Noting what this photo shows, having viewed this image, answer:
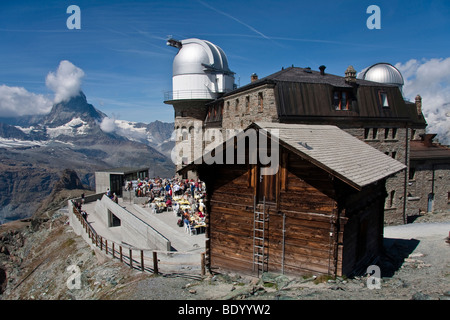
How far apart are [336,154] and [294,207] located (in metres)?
2.35

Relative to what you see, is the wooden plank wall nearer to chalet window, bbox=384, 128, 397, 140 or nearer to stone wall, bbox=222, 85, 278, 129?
stone wall, bbox=222, 85, 278, 129

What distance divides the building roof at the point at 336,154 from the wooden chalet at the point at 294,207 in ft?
0.10

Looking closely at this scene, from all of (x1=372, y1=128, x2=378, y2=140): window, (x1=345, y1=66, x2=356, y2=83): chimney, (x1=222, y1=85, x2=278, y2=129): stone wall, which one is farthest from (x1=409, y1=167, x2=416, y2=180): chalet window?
(x1=222, y1=85, x2=278, y2=129): stone wall

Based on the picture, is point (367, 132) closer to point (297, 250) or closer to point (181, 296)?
point (297, 250)

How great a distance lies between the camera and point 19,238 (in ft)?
137

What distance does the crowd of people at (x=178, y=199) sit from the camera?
20.1 metres

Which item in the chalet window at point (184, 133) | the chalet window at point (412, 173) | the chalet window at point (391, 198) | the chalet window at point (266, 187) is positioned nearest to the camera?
the chalet window at point (266, 187)

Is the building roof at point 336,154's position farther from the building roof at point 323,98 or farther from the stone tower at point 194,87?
the stone tower at point 194,87

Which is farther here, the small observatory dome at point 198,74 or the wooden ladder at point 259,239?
the small observatory dome at point 198,74

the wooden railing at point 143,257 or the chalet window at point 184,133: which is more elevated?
the chalet window at point 184,133

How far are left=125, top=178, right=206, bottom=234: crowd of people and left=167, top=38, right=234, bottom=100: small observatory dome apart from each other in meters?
11.1

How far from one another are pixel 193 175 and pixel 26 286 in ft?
62.1

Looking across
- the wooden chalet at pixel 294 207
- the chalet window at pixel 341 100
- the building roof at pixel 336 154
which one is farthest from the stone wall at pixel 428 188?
the wooden chalet at pixel 294 207
